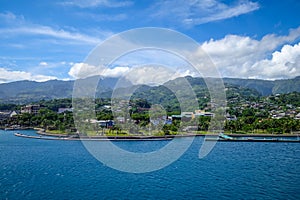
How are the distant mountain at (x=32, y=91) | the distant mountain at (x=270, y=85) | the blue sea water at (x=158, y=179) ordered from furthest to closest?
the distant mountain at (x=270, y=85)
the distant mountain at (x=32, y=91)
the blue sea water at (x=158, y=179)

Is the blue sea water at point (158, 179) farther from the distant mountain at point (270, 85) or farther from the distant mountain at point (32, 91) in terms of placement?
the distant mountain at point (270, 85)

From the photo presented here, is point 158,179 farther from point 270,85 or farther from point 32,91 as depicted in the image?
point 270,85

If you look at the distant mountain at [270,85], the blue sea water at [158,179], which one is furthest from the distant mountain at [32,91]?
the blue sea water at [158,179]

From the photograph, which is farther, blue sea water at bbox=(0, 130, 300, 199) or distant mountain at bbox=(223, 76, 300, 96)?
distant mountain at bbox=(223, 76, 300, 96)

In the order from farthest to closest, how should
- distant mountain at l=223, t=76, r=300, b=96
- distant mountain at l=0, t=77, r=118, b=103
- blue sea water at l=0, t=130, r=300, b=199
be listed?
distant mountain at l=223, t=76, r=300, b=96
distant mountain at l=0, t=77, r=118, b=103
blue sea water at l=0, t=130, r=300, b=199

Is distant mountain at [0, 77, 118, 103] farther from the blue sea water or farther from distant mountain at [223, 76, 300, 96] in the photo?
the blue sea water

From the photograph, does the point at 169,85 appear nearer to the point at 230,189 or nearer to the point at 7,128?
the point at 230,189

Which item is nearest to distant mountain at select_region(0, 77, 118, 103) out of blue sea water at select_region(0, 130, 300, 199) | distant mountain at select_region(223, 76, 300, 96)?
distant mountain at select_region(223, 76, 300, 96)

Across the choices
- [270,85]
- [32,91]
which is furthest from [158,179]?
[270,85]

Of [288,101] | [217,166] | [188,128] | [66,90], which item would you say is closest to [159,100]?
[188,128]
